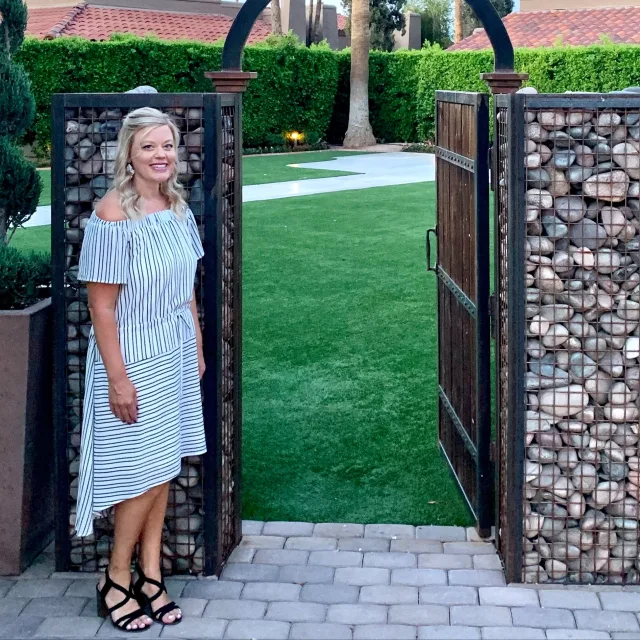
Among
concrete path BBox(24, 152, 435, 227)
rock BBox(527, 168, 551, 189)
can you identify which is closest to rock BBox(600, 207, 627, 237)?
rock BBox(527, 168, 551, 189)

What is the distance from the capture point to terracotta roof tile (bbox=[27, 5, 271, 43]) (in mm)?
34125

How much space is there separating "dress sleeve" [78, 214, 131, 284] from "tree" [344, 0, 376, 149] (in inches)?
1085

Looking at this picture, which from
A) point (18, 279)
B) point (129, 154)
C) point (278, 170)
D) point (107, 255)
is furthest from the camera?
point (278, 170)

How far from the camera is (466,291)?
17.0 feet

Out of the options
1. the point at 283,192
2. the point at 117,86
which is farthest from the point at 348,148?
the point at 283,192

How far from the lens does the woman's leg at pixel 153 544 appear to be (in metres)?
Result: 4.23

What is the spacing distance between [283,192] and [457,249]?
44.0 ft

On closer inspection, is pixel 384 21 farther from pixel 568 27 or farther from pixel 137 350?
pixel 137 350

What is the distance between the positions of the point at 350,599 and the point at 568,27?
32.4 meters

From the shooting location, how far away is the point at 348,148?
103 feet

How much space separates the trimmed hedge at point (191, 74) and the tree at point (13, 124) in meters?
18.6

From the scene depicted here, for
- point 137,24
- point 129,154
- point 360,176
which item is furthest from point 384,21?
point 129,154

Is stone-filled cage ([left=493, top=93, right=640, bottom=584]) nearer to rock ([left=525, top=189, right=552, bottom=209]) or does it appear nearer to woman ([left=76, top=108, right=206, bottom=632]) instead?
rock ([left=525, top=189, right=552, bottom=209])

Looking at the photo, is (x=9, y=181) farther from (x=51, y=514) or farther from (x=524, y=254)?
(x=524, y=254)
